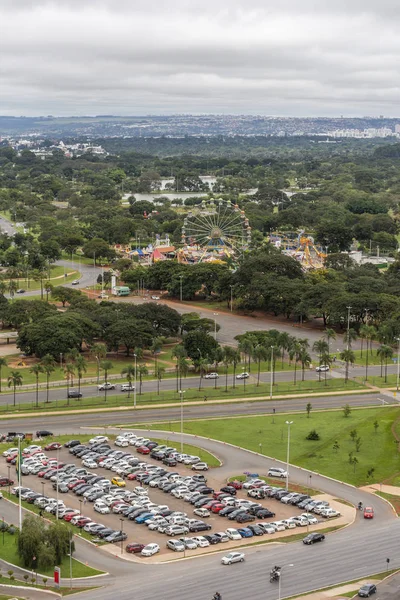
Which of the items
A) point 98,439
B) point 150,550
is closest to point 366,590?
point 150,550

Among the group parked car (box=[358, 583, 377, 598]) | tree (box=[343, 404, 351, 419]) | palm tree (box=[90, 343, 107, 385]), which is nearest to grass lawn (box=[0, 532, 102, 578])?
parked car (box=[358, 583, 377, 598])

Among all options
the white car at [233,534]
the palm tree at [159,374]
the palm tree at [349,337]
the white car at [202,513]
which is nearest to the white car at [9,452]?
the white car at [202,513]

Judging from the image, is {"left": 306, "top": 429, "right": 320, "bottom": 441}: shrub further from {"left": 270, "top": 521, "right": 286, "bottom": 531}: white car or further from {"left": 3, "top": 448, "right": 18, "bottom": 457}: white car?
{"left": 3, "top": 448, "right": 18, "bottom": 457}: white car

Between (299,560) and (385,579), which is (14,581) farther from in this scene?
(385,579)

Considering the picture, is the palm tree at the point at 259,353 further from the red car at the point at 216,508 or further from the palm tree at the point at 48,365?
the red car at the point at 216,508

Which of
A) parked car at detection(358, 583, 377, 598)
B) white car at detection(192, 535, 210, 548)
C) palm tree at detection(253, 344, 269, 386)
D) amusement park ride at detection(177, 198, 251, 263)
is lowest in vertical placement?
white car at detection(192, 535, 210, 548)
